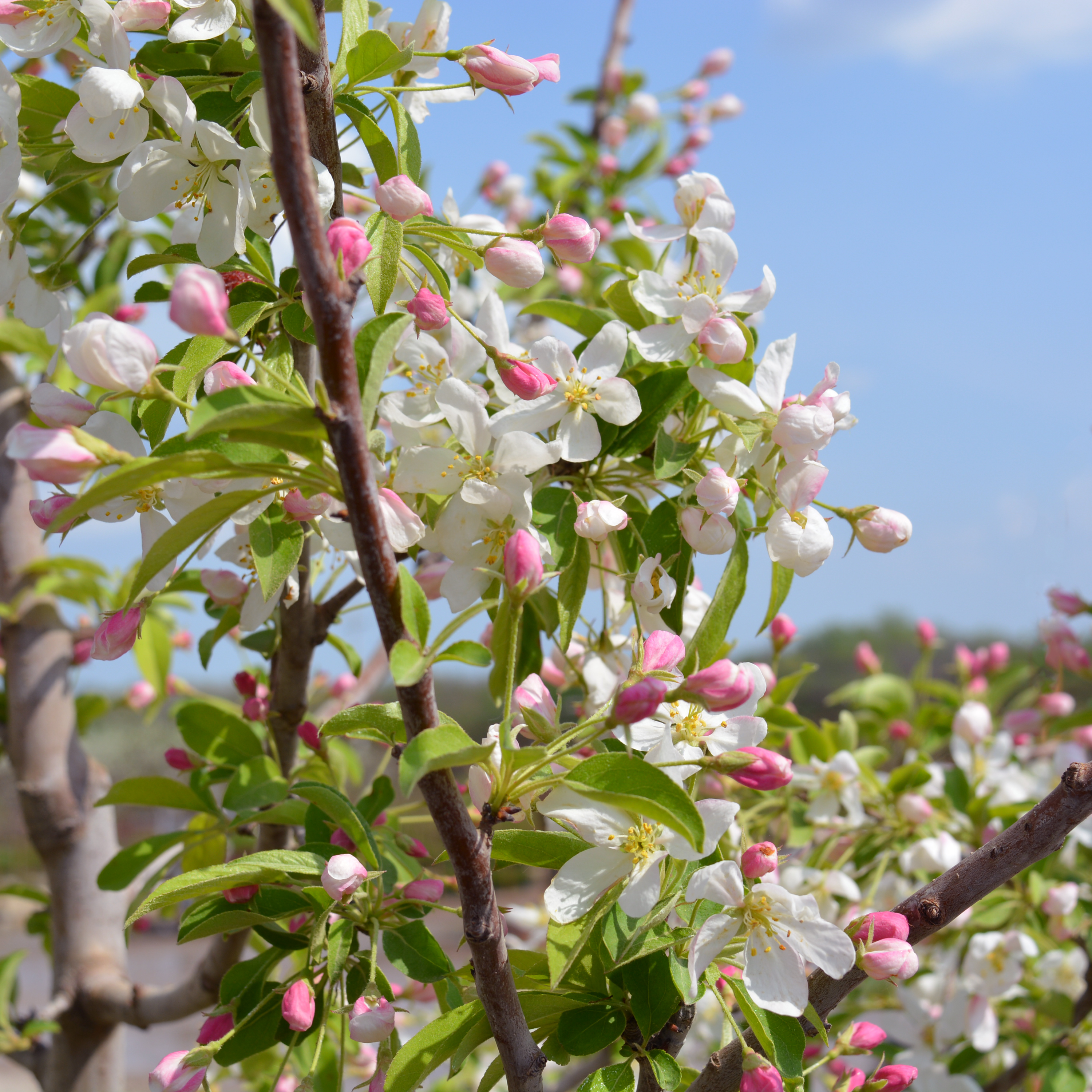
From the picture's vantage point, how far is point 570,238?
96 cm

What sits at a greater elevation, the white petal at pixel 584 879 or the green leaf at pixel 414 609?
the green leaf at pixel 414 609

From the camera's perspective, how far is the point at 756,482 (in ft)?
3.14

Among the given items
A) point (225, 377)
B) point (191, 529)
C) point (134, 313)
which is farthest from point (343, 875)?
point (134, 313)

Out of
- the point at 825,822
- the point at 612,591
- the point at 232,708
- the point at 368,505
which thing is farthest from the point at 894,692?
the point at 368,505

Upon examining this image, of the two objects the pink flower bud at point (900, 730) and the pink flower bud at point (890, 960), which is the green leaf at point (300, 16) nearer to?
the pink flower bud at point (890, 960)

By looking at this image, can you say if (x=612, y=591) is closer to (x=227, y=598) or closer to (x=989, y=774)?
(x=227, y=598)

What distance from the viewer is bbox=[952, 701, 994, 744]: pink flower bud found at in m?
1.69

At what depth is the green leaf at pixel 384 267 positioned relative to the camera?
2.62 feet

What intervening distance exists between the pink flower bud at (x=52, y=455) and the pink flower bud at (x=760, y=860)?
1.91 feet

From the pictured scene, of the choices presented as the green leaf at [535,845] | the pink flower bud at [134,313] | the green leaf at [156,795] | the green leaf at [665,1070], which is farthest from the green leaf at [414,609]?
the pink flower bud at [134,313]

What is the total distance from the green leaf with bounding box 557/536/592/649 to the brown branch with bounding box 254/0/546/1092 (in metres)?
0.27

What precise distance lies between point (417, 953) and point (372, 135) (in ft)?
2.41

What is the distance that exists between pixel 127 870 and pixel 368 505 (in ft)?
2.92

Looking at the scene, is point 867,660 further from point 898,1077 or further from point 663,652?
point 663,652
